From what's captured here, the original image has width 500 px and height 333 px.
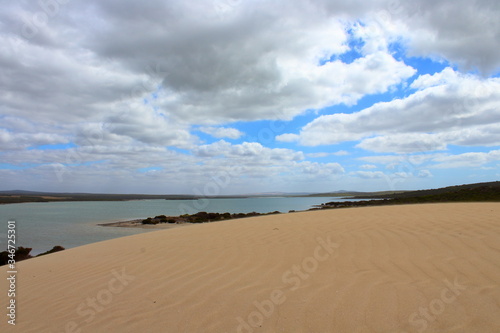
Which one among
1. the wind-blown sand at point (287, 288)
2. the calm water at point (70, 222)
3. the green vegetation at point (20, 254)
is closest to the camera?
the wind-blown sand at point (287, 288)

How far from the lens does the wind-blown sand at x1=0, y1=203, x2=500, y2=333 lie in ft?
10.2

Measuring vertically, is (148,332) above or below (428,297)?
below

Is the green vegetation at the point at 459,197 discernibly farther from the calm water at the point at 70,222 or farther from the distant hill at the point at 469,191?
the calm water at the point at 70,222

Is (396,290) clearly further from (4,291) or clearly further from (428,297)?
(4,291)

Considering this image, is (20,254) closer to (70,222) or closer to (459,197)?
(70,222)

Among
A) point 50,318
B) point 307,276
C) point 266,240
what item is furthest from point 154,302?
point 266,240

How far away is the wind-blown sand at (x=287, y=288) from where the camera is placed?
3.12m

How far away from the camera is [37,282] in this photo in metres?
5.58

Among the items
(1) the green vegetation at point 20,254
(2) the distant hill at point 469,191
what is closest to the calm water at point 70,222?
(1) the green vegetation at point 20,254

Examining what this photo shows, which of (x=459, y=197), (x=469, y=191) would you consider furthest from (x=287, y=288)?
(x=469, y=191)

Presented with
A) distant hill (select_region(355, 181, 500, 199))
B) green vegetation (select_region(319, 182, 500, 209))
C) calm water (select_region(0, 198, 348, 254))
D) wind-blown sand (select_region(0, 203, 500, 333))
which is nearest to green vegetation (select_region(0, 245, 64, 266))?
calm water (select_region(0, 198, 348, 254))

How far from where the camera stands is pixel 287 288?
400 centimetres

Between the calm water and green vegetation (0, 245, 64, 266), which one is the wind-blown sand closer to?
green vegetation (0, 245, 64, 266)

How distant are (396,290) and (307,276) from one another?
1.18m
